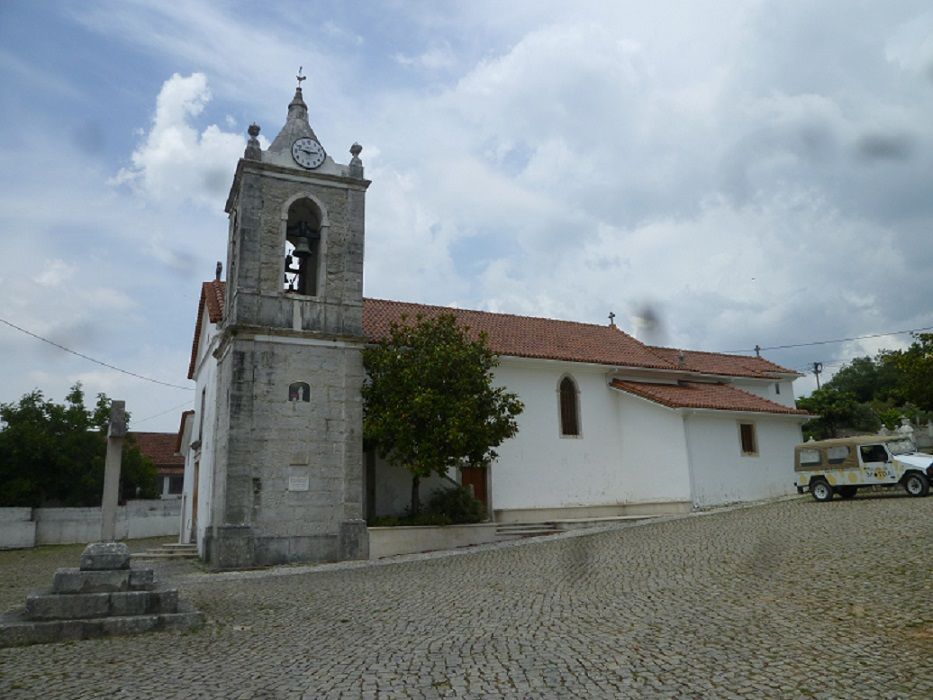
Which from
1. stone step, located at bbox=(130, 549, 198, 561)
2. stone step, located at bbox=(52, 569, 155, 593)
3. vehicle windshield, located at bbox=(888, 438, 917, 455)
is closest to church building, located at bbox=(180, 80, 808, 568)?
stone step, located at bbox=(130, 549, 198, 561)

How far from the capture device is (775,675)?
225 inches

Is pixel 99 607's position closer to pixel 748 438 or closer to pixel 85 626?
pixel 85 626

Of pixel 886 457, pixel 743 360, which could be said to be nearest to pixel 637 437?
pixel 886 457

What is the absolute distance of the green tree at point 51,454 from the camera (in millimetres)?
29969

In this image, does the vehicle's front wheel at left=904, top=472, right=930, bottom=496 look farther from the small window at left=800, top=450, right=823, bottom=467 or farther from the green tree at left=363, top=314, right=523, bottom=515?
the green tree at left=363, top=314, right=523, bottom=515

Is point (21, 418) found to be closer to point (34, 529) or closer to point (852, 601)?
point (34, 529)

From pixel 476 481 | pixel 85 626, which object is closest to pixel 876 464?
pixel 476 481

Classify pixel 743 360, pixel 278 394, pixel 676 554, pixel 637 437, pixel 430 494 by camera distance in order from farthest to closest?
pixel 743 360, pixel 637 437, pixel 430 494, pixel 278 394, pixel 676 554

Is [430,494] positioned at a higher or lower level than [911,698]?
higher

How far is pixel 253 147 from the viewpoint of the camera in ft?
58.3

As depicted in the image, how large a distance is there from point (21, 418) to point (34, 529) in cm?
681

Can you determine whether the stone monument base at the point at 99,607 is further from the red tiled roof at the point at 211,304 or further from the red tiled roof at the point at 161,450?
the red tiled roof at the point at 161,450

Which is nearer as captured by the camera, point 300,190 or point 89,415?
point 300,190

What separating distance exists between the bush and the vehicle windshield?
1149 centimetres
